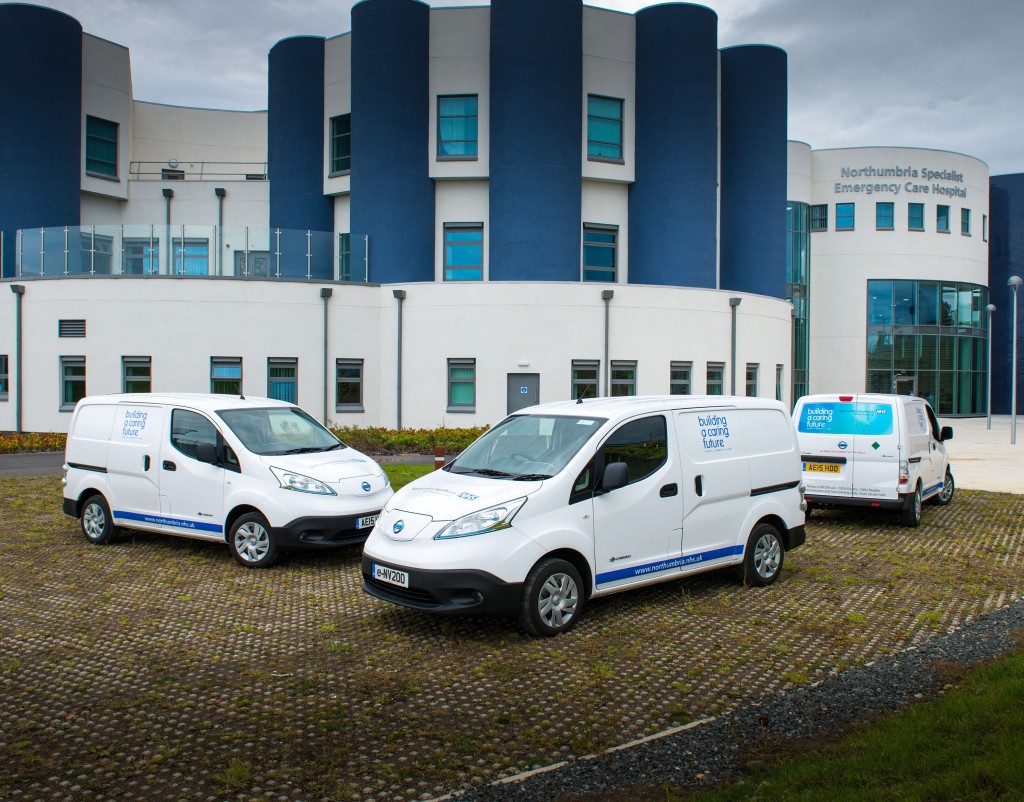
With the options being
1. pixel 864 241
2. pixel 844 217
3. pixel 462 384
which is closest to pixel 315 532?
pixel 462 384

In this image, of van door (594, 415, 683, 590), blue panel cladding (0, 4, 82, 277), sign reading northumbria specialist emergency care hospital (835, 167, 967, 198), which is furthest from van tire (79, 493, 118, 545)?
sign reading northumbria specialist emergency care hospital (835, 167, 967, 198)

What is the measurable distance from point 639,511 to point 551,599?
1139 millimetres

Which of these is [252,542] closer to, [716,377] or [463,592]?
[463,592]

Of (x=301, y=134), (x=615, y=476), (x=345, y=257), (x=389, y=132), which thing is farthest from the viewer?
(x=301, y=134)

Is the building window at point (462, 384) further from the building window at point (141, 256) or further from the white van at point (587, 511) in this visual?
the white van at point (587, 511)

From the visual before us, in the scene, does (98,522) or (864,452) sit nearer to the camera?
(98,522)

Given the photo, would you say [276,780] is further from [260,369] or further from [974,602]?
[260,369]

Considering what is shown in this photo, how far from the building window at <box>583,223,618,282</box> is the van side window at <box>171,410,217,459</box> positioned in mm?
20985

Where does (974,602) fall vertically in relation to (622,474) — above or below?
below

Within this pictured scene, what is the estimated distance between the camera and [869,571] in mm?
8969

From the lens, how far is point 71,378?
78.4 ft

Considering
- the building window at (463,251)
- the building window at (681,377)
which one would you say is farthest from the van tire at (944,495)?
the building window at (463,251)

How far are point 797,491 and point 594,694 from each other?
424 centimetres

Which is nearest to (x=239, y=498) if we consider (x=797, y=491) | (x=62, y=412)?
(x=797, y=491)
